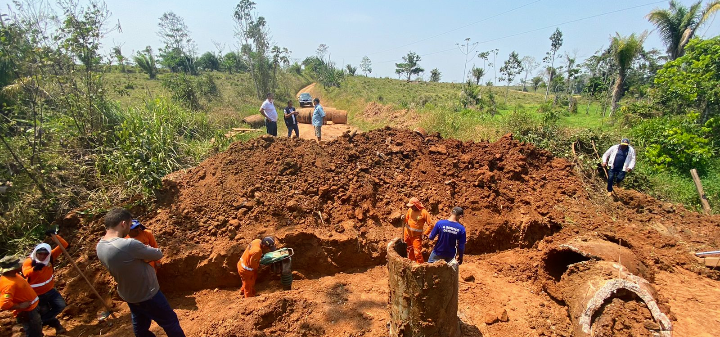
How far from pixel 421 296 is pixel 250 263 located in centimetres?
243

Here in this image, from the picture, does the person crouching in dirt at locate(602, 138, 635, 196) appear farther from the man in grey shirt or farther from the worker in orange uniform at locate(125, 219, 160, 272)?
the worker in orange uniform at locate(125, 219, 160, 272)

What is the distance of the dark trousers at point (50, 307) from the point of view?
3.75m

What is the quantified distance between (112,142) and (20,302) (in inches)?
146

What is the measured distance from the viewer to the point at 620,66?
13.7 metres

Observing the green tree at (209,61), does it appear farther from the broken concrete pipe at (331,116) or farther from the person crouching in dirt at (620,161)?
the person crouching in dirt at (620,161)

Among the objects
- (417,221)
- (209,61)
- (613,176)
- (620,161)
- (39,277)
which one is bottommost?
(39,277)

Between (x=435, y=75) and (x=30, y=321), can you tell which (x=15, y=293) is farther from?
(x=435, y=75)

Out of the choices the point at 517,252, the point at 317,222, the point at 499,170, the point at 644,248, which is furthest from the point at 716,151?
the point at 317,222

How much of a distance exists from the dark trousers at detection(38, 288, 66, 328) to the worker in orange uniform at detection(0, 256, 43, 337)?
8.2 inches

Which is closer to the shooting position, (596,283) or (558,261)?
(596,283)

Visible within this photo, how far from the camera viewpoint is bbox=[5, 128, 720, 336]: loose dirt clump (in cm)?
393

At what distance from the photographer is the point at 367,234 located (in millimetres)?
5238

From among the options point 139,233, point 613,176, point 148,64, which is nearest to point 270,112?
point 139,233

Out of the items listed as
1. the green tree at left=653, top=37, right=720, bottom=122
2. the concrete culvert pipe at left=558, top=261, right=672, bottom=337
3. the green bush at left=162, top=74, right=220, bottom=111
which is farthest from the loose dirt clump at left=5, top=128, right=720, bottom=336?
the green bush at left=162, top=74, right=220, bottom=111
